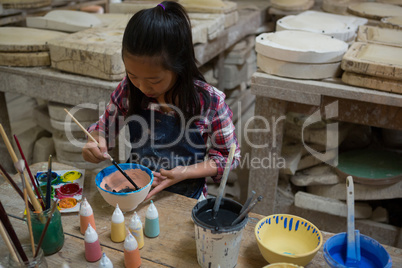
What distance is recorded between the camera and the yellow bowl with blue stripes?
1267mm

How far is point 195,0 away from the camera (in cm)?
353

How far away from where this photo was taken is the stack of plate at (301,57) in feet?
7.50

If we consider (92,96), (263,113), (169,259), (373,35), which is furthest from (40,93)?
(373,35)

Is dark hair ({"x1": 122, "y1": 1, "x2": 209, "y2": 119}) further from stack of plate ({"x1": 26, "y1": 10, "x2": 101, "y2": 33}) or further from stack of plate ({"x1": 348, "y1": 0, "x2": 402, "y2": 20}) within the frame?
stack of plate ({"x1": 348, "y1": 0, "x2": 402, "y2": 20})

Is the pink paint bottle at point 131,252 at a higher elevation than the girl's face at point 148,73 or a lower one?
lower

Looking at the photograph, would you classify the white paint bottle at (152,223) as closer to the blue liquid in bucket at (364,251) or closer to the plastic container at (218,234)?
the plastic container at (218,234)

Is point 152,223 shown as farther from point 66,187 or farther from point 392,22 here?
point 392,22

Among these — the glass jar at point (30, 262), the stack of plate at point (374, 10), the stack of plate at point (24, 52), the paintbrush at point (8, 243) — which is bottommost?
the glass jar at point (30, 262)

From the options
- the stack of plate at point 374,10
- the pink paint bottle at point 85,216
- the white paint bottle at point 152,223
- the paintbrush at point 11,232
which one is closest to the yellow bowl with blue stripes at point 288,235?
the white paint bottle at point 152,223

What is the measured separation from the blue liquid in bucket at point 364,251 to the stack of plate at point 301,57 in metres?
1.30

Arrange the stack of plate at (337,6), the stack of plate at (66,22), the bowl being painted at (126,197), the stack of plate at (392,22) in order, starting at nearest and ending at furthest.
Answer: the bowl being painted at (126,197) < the stack of plate at (392,22) < the stack of plate at (66,22) < the stack of plate at (337,6)

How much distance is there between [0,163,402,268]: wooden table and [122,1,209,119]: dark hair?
1.54 ft

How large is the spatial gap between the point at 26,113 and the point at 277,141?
3501 mm

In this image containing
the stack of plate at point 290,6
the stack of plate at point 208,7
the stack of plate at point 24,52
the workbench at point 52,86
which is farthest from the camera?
the stack of plate at point 290,6
